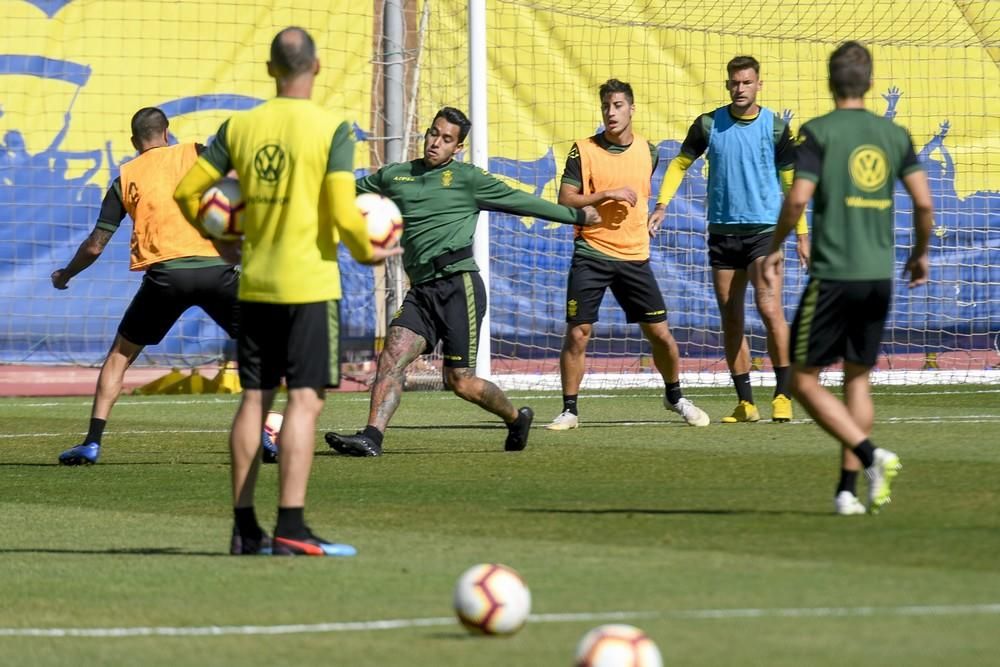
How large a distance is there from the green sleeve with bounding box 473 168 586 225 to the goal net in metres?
8.18

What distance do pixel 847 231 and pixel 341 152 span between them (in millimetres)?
2342

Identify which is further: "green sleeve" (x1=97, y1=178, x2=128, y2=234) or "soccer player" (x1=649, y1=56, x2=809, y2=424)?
"soccer player" (x1=649, y1=56, x2=809, y2=424)

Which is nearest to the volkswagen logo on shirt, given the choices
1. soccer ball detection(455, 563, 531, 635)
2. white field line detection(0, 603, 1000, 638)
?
white field line detection(0, 603, 1000, 638)

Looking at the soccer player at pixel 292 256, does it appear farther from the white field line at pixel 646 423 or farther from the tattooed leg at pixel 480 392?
the white field line at pixel 646 423

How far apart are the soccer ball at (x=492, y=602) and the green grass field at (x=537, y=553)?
6cm

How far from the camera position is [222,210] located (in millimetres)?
7820

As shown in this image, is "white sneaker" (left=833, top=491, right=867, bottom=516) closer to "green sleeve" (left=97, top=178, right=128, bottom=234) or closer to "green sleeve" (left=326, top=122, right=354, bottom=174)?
"green sleeve" (left=326, top=122, right=354, bottom=174)

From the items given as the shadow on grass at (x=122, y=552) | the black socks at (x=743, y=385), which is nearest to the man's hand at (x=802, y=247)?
the black socks at (x=743, y=385)

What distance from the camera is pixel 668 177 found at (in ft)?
47.4

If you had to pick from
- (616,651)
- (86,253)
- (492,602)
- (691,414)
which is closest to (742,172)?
(691,414)

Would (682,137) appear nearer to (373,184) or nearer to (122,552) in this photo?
(373,184)

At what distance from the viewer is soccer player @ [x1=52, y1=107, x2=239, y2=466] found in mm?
12055

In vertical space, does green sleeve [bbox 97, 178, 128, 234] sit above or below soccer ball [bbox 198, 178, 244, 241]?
above

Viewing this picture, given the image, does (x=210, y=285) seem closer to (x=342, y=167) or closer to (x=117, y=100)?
(x=342, y=167)
